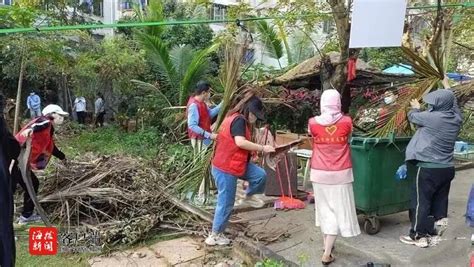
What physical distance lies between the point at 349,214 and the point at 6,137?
9.30 feet

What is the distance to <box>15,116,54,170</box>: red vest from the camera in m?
5.38

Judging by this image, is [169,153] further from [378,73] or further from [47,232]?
[378,73]

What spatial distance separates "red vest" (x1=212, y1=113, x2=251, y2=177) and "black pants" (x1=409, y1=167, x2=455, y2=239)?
1677 mm

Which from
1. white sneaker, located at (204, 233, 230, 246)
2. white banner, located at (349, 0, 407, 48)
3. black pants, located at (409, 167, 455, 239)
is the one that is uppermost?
white banner, located at (349, 0, 407, 48)

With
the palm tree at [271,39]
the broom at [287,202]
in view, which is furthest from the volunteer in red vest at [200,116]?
the palm tree at [271,39]

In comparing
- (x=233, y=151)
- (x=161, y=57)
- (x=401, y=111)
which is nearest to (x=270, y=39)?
(x=161, y=57)

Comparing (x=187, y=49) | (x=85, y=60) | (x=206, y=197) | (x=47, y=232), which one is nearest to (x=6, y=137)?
(x=47, y=232)

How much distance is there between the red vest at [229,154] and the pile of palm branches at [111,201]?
110 centimetres

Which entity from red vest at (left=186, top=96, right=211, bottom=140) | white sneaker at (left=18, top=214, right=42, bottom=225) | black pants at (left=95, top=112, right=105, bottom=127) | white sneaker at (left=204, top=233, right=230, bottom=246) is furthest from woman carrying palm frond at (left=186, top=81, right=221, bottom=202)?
black pants at (left=95, top=112, right=105, bottom=127)

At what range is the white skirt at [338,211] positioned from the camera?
4.02 meters

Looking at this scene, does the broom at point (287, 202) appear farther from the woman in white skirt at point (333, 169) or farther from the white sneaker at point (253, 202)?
the woman in white skirt at point (333, 169)

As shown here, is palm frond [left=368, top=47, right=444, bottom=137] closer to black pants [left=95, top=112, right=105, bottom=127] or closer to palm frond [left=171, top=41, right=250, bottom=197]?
palm frond [left=171, top=41, right=250, bottom=197]

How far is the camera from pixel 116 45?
14328mm

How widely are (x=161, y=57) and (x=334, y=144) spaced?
814 centimetres
